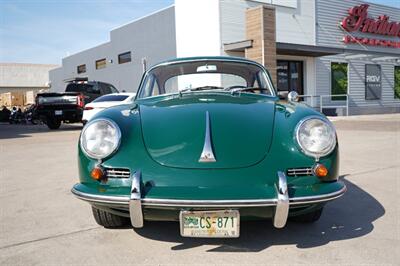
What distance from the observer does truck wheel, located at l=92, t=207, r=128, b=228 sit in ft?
10.1

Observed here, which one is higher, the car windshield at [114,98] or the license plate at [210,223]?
the car windshield at [114,98]

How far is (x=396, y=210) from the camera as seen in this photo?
365 cm

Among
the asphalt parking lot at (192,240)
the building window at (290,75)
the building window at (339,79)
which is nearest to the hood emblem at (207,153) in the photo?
the asphalt parking lot at (192,240)

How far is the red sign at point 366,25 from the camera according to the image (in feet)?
67.6

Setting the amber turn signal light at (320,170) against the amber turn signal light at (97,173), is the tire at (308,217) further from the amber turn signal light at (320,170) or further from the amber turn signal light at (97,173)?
the amber turn signal light at (97,173)

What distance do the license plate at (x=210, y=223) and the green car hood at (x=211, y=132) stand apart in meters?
0.31

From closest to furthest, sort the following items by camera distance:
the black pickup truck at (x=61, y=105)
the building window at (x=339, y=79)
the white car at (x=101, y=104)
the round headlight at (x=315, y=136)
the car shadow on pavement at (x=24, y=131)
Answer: the round headlight at (x=315, y=136) < the white car at (x=101, y=104) < the car shadow on pavement at (x=24, y=131) < the black pickup truck at (x=61, y=105) < the building window at (x=339, y=79)

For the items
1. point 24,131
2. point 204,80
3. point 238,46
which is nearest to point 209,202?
point 204,80

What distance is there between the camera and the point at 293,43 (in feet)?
56.2

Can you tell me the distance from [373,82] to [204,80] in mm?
20401

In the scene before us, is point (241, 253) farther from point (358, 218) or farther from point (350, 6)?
point (350, 6)

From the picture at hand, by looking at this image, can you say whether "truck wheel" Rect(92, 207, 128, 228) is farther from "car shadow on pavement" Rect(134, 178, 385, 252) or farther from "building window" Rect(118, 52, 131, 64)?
"building window" Rect(118, 52, 131, 64)

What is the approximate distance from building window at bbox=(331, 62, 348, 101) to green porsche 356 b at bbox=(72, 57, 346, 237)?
18.6 m

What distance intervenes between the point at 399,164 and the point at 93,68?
85.5 feet
